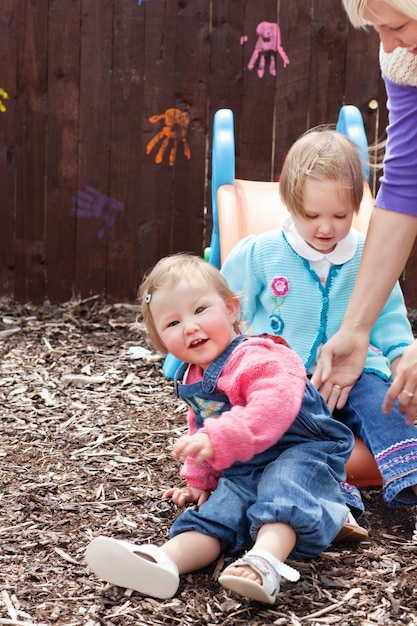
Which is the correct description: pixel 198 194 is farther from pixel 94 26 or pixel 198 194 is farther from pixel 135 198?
pixel 94 26

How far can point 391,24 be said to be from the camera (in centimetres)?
235

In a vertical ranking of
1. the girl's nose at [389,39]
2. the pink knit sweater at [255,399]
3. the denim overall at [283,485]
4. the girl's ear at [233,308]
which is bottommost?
the denim overall at [283,485]

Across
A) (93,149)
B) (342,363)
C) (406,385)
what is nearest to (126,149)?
(93,149)

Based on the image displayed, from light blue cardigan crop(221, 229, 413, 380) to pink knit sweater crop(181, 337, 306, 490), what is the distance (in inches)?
26.2

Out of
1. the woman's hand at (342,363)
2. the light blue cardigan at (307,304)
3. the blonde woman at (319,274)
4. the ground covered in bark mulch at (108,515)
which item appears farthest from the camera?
the light blue cardigan at (307,304)

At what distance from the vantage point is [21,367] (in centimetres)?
427

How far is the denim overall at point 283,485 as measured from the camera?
7.21ft

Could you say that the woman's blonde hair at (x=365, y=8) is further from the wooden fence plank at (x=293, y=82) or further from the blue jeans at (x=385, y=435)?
the wooden fence plank at (x=293, y=82)

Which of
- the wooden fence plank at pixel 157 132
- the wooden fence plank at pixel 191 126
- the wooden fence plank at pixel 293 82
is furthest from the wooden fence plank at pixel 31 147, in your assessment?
the wooden fence plank at pixel 293 82

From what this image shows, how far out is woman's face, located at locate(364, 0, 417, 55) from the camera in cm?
233

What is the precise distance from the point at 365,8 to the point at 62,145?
332cm

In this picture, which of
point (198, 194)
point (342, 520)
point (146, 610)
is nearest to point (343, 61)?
point (198, 194)

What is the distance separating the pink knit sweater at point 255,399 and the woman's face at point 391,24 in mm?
846

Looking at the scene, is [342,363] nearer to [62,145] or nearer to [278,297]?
[278,297]
